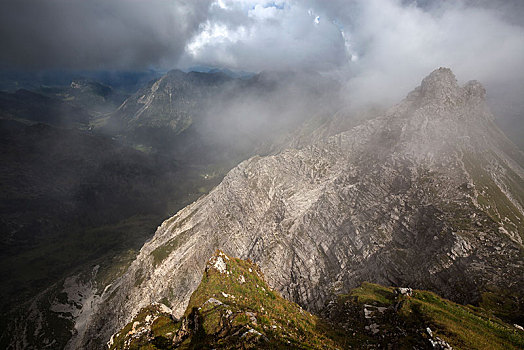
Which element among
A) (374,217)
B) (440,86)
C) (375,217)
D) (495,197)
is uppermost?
(440,86)

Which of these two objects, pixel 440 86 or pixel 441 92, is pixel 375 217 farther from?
pixel 440 86

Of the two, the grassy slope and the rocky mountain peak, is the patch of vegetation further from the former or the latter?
the grassy slope

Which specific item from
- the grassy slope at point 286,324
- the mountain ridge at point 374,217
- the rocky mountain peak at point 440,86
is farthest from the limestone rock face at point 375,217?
the grassy slope at point 286,324

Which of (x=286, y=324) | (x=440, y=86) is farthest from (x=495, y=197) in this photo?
(x=286, y=324)

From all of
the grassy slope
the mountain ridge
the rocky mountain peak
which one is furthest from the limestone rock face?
the grassy slope

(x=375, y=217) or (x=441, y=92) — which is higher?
(x=441, y=92)

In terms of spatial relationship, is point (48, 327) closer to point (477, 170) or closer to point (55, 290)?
point (55, 290)

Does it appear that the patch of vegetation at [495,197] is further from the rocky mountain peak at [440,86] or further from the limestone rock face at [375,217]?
the rocky mountain peak at [440,86]

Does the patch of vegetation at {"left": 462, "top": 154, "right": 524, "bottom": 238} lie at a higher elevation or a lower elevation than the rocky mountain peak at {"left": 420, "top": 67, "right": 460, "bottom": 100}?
lower
